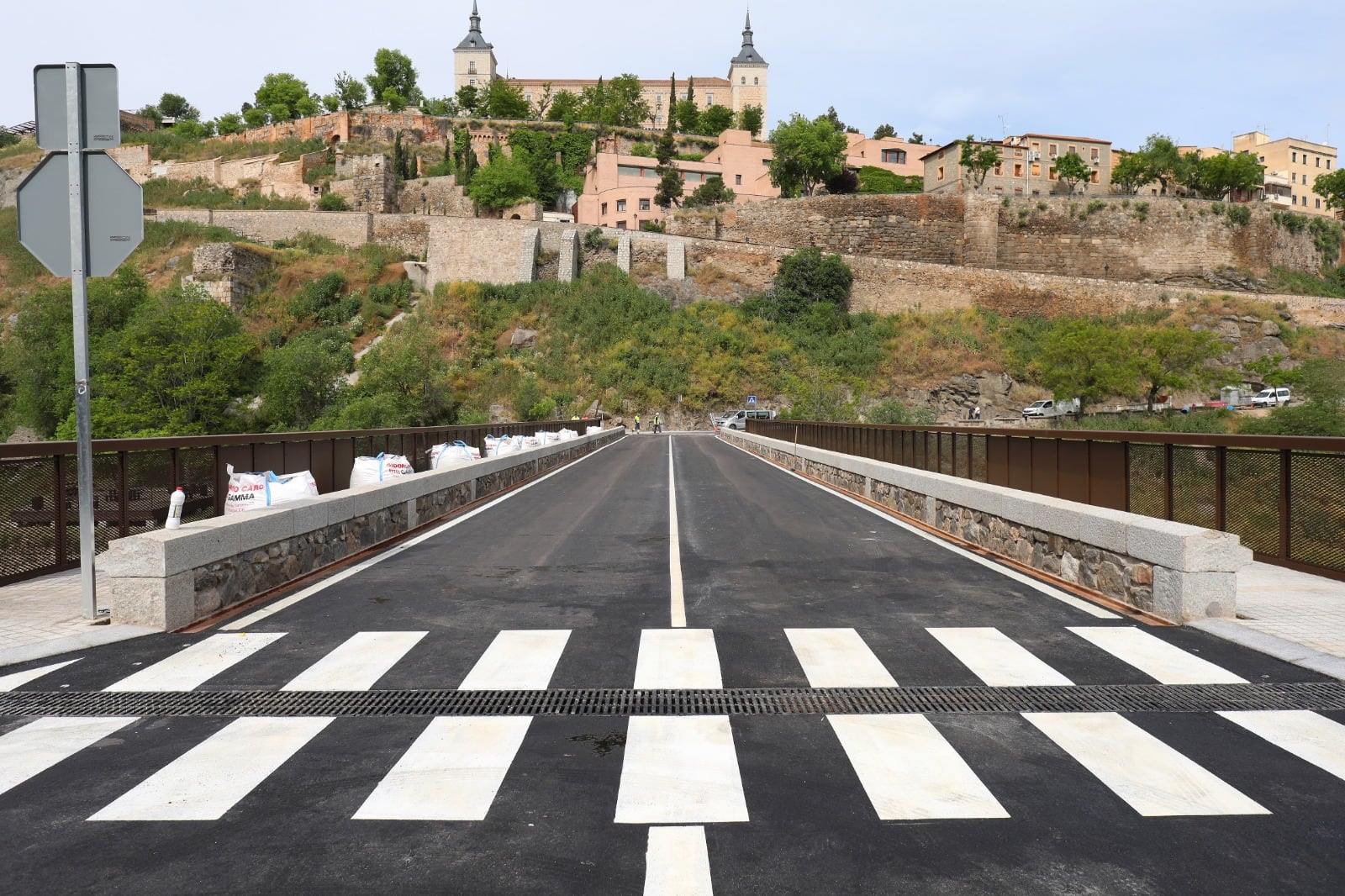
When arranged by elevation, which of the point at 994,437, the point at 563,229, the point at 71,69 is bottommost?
the point at 994,437

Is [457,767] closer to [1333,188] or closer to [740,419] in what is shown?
[740,419]

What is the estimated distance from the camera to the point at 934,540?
1253cm

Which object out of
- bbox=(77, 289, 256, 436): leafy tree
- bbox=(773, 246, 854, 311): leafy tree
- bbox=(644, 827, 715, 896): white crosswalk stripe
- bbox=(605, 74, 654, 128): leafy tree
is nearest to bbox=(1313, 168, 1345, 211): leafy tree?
bbox=(773, 246, 854, 311): leafy tree

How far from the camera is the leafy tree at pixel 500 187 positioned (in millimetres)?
104875

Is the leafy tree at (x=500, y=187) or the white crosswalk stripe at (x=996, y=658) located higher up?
the leafy tree at (x=500, y=187)

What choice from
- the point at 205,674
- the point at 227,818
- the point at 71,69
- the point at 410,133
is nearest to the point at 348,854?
the point at 227,818

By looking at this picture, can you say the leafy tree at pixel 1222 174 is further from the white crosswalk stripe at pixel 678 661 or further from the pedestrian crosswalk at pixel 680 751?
the pedestrian crosswalk at pixel 680 751

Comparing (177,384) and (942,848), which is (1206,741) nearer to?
(942,848)

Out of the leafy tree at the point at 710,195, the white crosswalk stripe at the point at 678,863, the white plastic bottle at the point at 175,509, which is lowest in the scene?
the white crosswalk stripe at the point at 678,863

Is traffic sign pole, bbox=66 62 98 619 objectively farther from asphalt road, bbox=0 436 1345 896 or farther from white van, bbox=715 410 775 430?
white van, bbox=715 410 775 430

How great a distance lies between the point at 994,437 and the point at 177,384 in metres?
67.8

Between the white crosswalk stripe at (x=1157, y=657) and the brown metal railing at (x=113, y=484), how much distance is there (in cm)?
965

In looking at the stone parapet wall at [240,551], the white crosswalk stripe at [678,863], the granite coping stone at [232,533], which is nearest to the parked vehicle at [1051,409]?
the stone parapet wall at [240,551]

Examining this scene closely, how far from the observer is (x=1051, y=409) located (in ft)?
236
